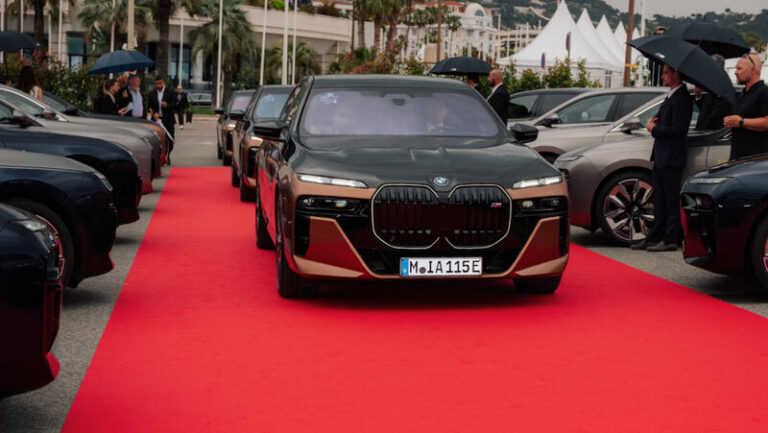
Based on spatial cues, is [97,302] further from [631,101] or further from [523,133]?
[631,101]

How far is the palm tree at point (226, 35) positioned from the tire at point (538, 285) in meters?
76.5

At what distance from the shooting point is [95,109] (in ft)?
65.9

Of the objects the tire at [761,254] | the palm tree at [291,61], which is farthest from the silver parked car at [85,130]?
the palm tree at [291,61]

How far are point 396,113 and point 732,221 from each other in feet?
8.73

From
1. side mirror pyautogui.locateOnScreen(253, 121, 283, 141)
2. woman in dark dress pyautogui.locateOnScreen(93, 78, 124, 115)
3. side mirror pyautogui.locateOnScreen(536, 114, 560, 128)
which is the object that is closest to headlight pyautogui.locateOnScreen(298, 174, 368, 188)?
side mirror pyautogui.locateOnScreen(253, 121, 283, 141)

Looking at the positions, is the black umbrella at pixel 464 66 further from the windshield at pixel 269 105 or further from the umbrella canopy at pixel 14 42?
the umbrella canopy at pixel 14 42

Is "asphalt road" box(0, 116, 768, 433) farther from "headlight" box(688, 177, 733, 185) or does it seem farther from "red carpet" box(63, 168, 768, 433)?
"headlight" box(688, 177, 733, 185)

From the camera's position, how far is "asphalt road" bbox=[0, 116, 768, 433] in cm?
484

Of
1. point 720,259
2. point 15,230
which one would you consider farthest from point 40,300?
point 720,259

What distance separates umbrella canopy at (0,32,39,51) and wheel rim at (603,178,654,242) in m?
16.1

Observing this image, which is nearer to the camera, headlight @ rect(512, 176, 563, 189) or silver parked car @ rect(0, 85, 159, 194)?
headlight @ rect(512, 176, 563, 189)

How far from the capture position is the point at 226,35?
82875mm

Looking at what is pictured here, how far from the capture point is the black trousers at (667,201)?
1044 centimetres

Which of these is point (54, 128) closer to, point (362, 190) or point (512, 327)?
point (362, 190)
